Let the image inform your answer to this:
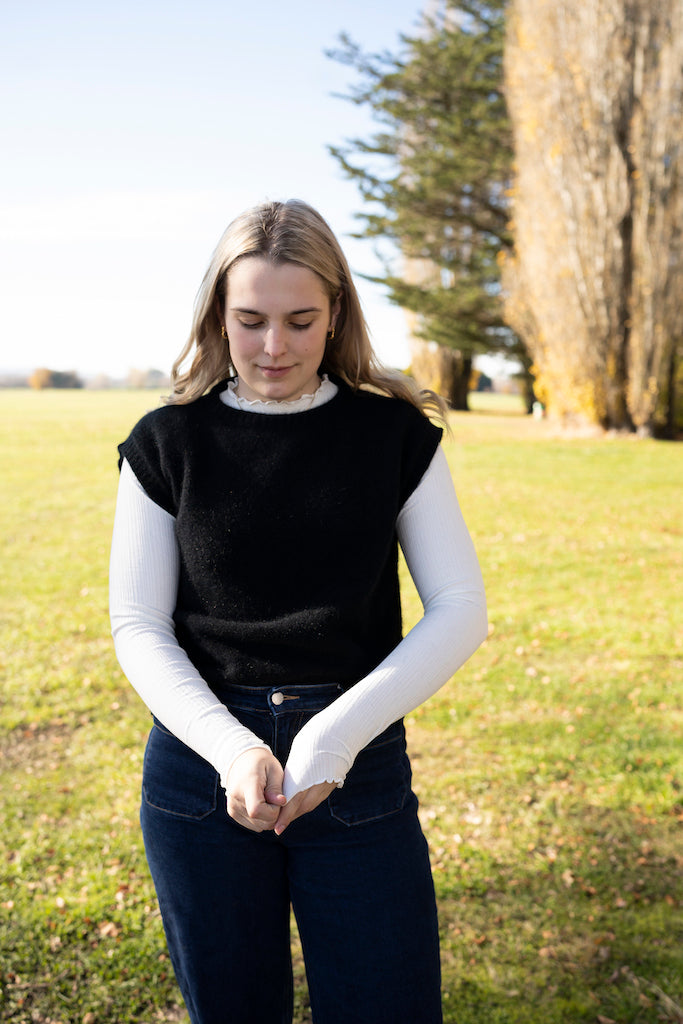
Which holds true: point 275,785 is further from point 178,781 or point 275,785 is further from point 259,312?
point 259,312

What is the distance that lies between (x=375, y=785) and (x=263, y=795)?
318mm

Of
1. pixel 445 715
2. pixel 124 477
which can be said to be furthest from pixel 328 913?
pixel 445 715

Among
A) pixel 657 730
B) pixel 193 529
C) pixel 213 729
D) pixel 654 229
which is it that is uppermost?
pixel 654 229

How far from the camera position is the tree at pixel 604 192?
1683cm

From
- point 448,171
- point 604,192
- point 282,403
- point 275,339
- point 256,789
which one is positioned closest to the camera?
point 256,789

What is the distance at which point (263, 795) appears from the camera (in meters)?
1.54

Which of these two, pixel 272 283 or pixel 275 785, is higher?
pixel 272 283

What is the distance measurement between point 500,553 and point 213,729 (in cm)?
805

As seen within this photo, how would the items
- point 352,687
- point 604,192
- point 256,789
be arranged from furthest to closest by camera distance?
point 604,192 < point 352,687 < point 256,789

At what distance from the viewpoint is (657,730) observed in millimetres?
5109

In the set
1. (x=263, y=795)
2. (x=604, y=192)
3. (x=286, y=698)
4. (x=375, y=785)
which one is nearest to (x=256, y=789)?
(x=263, y=795)

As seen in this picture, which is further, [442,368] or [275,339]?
[442,368]

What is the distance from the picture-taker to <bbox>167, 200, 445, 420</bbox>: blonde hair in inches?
70.1

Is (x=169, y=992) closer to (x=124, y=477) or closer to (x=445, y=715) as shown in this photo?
(x=124, y=477)
